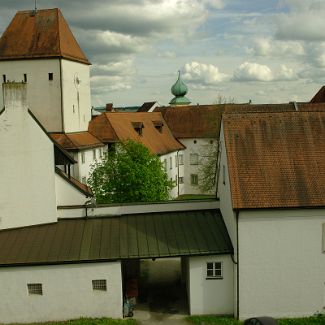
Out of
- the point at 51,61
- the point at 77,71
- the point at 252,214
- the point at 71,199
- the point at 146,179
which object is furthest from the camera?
the point at 77,71

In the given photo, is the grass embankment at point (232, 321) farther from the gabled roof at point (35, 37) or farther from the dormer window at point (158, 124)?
the dormer window at point (158, 124)

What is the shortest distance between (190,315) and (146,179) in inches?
437

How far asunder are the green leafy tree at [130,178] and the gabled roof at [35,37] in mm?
12361

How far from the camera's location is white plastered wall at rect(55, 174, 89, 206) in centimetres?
2381

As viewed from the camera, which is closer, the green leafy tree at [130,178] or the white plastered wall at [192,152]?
the green leafy tree at [130,178]

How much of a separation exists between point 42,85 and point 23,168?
17.9 metres

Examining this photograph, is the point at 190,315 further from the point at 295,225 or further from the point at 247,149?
the point at 247,149

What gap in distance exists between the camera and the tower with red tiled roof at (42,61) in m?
37.6

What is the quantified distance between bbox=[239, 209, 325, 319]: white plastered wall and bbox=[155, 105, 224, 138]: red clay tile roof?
3875cm

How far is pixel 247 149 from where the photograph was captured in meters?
20.8

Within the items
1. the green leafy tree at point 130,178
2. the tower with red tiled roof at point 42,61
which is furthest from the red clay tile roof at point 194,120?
the green leafy tree at point 130,178

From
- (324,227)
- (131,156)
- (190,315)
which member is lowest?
(190,315)

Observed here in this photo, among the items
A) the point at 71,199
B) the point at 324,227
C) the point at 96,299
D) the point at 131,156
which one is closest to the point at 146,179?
the point at 131,156

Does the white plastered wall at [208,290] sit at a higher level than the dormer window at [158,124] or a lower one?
lower
